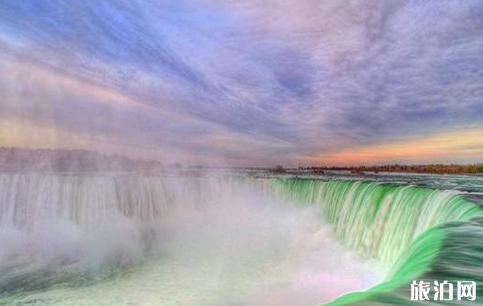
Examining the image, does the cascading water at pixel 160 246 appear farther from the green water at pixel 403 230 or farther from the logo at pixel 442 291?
the logo at pixel 442 291

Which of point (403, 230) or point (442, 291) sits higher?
point (442, 291)

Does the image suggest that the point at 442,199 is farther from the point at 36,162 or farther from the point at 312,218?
the point at 36,162

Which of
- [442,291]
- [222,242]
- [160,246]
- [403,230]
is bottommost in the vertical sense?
[160,246]

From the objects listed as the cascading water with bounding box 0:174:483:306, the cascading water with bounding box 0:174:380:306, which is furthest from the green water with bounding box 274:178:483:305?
the cascading water with bounding box 0:174:380:306

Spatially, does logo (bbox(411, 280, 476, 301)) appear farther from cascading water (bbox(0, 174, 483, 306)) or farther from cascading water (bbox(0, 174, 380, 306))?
cascading water (bbox(0, 174, 380, 306))

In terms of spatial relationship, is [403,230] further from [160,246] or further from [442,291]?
[160,246]

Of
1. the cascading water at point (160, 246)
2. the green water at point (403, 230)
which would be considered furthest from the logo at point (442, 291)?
the cascading water at point (160, 246)

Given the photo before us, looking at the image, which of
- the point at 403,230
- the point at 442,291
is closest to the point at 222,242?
the point at 403,230
